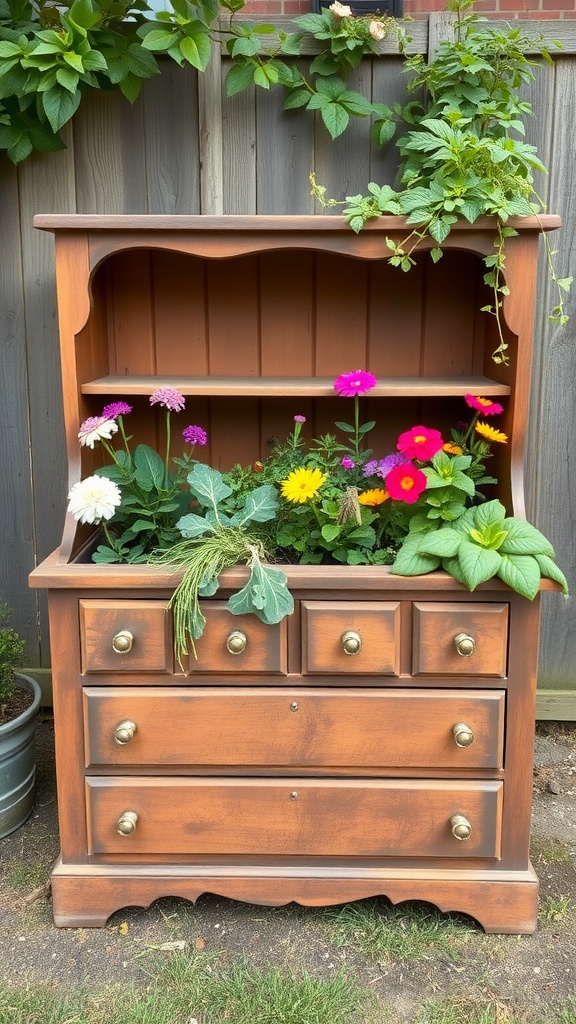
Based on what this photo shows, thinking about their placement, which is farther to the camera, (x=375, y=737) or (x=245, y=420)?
(x=245, y=420)

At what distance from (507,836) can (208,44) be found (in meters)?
2.05

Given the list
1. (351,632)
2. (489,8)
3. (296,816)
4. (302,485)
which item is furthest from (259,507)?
(489,8)

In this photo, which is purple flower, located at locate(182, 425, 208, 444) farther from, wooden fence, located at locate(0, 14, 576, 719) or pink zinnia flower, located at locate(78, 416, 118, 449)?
wooden fence, located at locate(0, 14, 576, 719)

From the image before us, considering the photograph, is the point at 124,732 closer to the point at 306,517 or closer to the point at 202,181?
the point at 306,517

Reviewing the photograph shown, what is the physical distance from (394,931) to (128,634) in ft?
2.96

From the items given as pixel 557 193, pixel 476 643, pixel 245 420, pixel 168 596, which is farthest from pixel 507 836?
pixel 557 193

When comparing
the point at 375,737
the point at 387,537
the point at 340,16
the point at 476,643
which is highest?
the point at 340,16

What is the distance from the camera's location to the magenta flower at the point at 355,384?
1837mm

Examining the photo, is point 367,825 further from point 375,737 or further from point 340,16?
point 340,16

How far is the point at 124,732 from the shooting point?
68.4 inches

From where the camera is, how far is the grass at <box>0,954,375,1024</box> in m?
1.56

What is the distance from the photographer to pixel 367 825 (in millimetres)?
1788

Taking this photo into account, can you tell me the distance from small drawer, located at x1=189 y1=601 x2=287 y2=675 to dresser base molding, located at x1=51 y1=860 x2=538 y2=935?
0.48m

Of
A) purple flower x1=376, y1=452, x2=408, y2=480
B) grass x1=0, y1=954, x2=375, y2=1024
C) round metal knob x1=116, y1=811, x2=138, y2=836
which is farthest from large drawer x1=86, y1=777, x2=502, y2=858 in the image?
purple flower x1=376, y1=452, x2=408, y2=480
